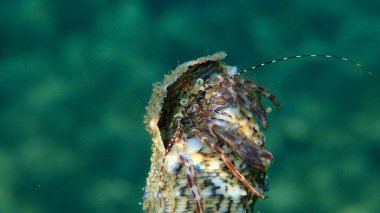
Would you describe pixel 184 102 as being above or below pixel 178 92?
below

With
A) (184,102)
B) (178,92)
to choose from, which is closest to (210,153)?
(184,102)

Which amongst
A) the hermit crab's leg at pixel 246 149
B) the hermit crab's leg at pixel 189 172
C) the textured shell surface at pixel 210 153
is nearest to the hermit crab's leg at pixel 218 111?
the textured shell surface at pixel 210 153

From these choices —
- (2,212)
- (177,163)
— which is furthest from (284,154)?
(2,212)

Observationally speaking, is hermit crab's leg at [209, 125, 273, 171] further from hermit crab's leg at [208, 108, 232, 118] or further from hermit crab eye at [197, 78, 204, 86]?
hermit crab eye at [197, 78, 204, 86]

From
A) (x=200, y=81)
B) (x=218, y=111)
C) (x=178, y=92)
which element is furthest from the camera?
(x=178, y=92)

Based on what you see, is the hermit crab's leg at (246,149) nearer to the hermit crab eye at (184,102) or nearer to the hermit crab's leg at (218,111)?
the hermit crab's leg at (218,111)

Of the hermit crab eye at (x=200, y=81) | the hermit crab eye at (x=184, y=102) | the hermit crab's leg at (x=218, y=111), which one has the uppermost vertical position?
the hermit crab eye at (x=200, y=81)

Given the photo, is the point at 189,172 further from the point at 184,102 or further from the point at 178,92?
the point at 178,92

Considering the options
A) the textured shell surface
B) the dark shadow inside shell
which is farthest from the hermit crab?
the dark shadow inside shell

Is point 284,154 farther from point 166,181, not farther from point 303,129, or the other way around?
point 166,181
